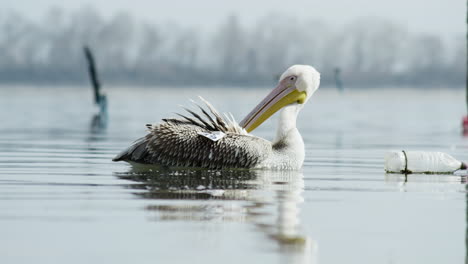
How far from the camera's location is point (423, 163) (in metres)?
12.5

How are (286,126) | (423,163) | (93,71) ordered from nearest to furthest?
(423,163) < (286,126) < (93,71)

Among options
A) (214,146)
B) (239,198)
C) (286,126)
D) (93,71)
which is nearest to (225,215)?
(239,198)

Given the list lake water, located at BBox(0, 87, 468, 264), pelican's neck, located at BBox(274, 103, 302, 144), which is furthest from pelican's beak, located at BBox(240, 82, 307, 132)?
lake water, located at BBox(0, 87, 468, 264)

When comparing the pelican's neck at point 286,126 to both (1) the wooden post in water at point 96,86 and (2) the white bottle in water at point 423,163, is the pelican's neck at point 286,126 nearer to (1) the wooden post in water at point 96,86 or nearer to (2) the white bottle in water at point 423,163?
(2) the white bottle in water at point 423,163

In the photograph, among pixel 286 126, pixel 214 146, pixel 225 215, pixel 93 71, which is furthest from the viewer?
pixel 93 71

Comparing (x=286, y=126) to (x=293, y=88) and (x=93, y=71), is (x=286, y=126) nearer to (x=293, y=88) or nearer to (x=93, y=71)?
(x=293, y=88)

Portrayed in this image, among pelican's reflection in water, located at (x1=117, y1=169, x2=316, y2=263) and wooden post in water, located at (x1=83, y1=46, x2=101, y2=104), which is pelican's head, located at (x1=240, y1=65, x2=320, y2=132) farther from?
wooden post in water, located at (x1=83, y1=46, x2=101, y2=104)

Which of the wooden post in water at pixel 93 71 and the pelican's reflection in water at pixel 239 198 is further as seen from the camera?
the wooden post in water at pixel 93 71

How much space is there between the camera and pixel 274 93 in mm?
13539

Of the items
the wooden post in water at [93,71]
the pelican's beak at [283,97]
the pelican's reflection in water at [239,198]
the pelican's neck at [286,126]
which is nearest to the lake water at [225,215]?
the pelican's reflection in water at [239,198]

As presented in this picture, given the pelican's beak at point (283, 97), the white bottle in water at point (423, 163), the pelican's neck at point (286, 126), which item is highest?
the pelican's beak at point (283, 97)

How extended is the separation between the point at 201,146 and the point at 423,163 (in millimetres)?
2664

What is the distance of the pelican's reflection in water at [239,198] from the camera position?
719 centimetres

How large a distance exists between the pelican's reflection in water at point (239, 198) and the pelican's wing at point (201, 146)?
0.15 metres
